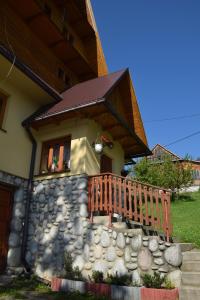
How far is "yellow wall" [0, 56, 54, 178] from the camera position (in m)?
8.64

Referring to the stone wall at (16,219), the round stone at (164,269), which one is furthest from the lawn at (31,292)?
the round stone at (164,269)

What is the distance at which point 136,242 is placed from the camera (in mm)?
6527

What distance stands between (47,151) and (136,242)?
15.5ft

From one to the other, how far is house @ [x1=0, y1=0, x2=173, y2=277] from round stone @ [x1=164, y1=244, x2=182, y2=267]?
0.64m

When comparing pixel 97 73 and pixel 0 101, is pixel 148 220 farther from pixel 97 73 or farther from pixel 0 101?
pixel 97 73

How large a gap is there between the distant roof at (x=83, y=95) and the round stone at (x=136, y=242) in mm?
3890

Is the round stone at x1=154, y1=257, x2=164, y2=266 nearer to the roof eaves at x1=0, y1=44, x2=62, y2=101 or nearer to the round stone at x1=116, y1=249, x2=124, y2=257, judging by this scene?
the round stone at x1=116, y1=249, x2=124, y2=257

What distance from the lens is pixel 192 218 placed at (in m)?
13.3

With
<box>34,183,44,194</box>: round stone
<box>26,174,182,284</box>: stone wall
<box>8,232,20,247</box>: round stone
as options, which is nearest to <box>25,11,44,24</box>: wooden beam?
<box>26,174,182,284</box>: stone wall

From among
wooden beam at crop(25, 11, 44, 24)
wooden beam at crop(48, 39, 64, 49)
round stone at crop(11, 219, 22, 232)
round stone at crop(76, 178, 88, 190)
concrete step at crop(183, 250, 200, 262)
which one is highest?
wooden beam at crop(25, 11, 44, 24)

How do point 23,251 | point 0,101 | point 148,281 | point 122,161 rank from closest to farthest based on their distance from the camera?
point 148,281 < point 23,251 < point 0,101 < point 122,161

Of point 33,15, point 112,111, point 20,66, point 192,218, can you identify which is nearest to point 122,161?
point 112,111

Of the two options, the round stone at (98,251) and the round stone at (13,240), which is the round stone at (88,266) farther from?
the round stone at (13,240)

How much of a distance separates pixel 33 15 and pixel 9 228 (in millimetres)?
7335
